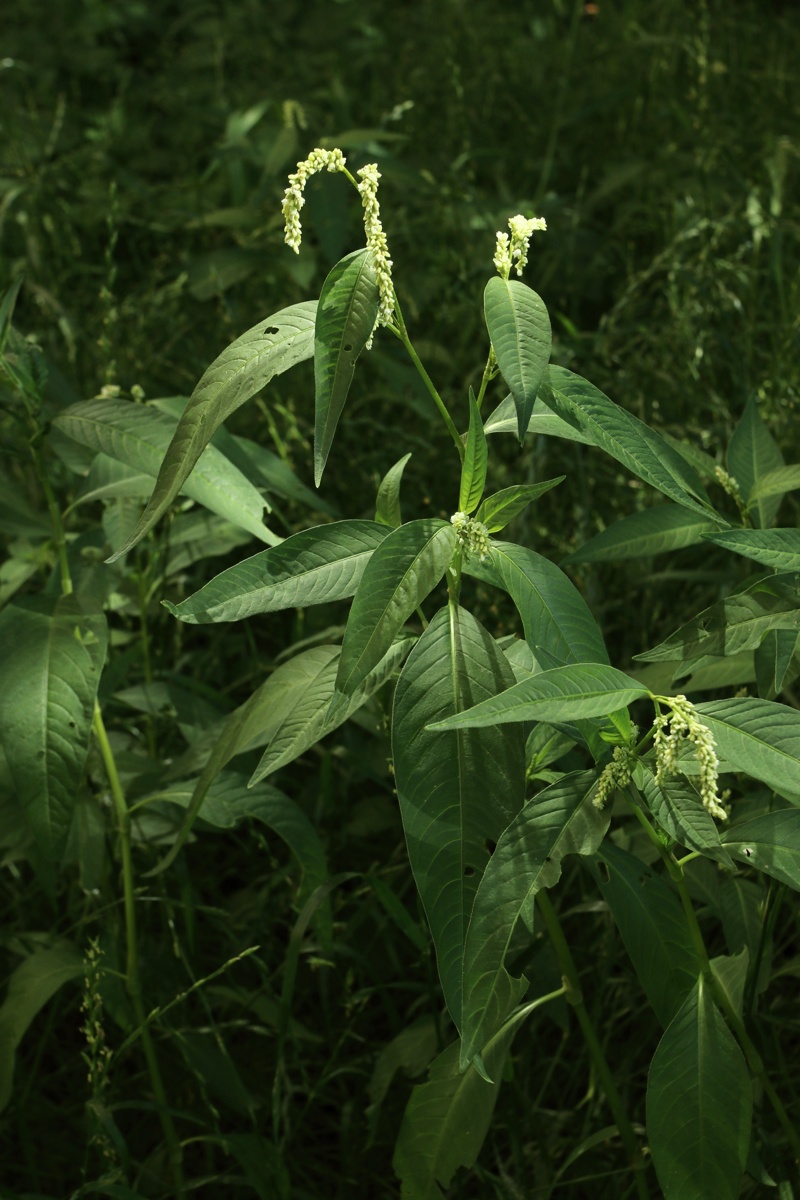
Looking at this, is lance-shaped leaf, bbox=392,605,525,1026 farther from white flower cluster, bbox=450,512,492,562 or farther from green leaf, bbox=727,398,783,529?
green leaf, bbox=727,398,783,529

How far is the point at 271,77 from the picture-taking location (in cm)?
437

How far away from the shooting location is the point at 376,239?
3.86 ft

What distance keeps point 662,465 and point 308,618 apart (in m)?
1.19

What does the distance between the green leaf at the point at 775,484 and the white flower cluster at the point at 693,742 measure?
53cm

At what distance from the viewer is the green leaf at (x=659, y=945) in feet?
4.11

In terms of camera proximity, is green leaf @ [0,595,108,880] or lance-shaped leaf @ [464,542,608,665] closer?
lance-shaped leaf @ [464,542,608,665]

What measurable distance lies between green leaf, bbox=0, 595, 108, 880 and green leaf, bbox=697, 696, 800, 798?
730mm

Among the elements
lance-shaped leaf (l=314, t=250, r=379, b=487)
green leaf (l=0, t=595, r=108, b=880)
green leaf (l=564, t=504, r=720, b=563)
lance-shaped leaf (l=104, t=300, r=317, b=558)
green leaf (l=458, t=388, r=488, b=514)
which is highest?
lance-shaped leaf (l=314, t=250, r=379, b=487)

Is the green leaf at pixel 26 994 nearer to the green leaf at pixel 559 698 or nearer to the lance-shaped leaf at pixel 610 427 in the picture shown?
the green leaf at pixel 559 698

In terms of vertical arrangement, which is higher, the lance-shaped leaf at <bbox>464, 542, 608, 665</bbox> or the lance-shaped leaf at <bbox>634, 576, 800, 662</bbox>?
the lance-shaped leaf at <bbox>464, 542, 608, 665</bbox>

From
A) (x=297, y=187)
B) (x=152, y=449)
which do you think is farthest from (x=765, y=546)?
(x=152, y=449)

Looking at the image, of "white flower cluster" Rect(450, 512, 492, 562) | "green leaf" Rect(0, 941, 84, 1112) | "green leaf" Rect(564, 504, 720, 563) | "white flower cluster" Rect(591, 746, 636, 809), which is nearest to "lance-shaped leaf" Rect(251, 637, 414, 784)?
"white flower cluster" Rect(450, 512, 492, 562)

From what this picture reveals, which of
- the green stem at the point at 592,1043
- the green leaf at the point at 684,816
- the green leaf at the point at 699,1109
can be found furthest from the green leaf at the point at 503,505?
the green leaf at the point at 699,1109

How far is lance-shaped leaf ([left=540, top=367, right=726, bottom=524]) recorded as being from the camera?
1.19m
